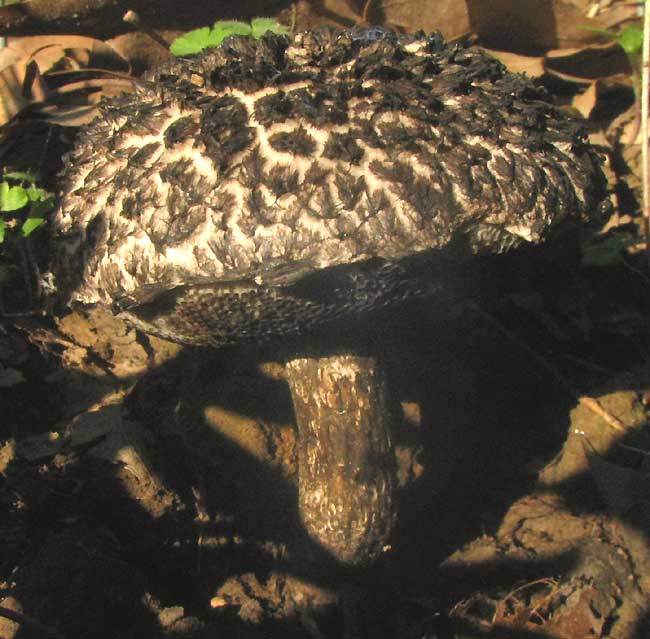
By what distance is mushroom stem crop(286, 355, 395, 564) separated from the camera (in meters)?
2.61

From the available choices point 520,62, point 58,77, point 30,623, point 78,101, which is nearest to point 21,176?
point 78,101

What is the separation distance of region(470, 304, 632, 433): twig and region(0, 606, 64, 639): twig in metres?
2.29

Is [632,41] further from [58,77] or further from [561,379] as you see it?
[58,77]

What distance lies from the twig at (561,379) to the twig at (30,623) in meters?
2.29

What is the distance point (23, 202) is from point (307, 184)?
5.35 feet

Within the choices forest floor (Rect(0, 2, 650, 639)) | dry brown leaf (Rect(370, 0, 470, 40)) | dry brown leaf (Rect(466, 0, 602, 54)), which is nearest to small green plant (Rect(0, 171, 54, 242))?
forest floor (Rect(0, 2, 650, 639))

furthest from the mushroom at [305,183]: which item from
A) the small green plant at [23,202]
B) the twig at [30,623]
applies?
the twig at [30,623]

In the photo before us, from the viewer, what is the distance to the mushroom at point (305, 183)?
6.00ft

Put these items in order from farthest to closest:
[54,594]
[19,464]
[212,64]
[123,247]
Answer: [19,464], [54,594], [212,64], [123,247]

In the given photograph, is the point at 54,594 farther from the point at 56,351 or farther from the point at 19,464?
the point at 56,351

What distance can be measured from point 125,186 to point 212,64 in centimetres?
46

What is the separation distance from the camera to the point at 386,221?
1.82m

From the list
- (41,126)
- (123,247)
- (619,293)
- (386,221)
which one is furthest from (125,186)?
(619,293)

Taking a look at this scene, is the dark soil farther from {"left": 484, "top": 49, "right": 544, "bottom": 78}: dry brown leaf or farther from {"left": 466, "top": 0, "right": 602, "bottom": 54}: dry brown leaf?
{"left": 466, "top": 0, "right": 602, "bottom": 54}: dry brown leaf
